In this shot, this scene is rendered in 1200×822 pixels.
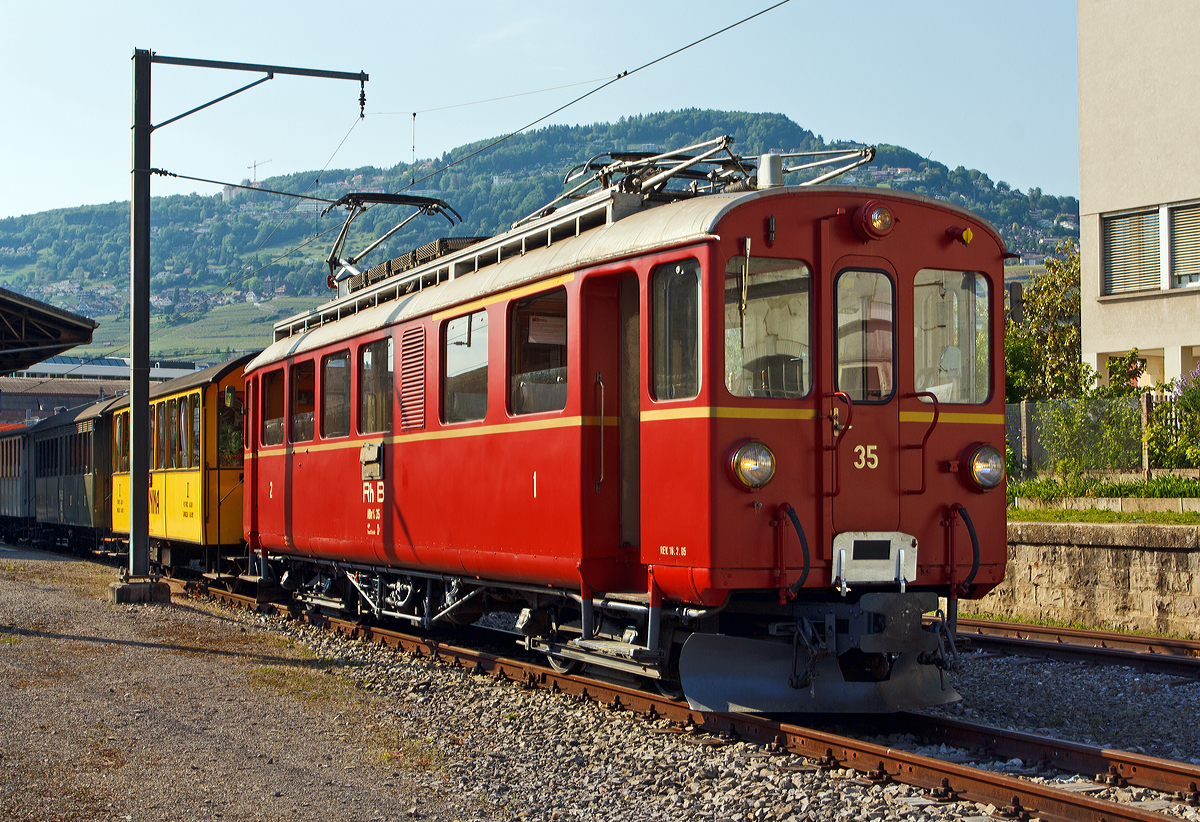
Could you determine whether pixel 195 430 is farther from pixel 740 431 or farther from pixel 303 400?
pixel 740 431

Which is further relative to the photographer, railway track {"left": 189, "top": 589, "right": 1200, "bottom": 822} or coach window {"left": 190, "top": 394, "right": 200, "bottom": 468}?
coach window {"left": 190, "top": 394, "right": 200, "bottom": 468}

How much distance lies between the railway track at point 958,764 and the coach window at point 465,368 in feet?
7.34

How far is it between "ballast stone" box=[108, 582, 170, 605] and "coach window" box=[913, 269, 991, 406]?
11453 millimetres

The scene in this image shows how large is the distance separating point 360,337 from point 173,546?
9.45 m

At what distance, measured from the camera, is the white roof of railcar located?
709 centimetres

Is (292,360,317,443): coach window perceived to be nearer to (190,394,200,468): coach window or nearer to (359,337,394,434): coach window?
(359,337,394,434): coach window

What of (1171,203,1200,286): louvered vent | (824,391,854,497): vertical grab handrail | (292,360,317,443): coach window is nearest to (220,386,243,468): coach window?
(292,360,317,443): coach window

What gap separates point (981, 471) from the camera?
7488mm

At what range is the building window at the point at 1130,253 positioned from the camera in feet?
67.3

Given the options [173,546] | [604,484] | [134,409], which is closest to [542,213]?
[604,484]

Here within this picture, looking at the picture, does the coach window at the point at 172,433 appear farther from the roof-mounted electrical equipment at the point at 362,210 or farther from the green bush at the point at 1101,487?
the green bush at the point at 1101,487

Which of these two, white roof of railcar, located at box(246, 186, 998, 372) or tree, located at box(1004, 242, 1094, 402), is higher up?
tree, located at box(1004, 242, 1094, 402)

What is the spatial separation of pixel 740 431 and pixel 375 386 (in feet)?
16.5

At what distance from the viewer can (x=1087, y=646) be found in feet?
33.8
